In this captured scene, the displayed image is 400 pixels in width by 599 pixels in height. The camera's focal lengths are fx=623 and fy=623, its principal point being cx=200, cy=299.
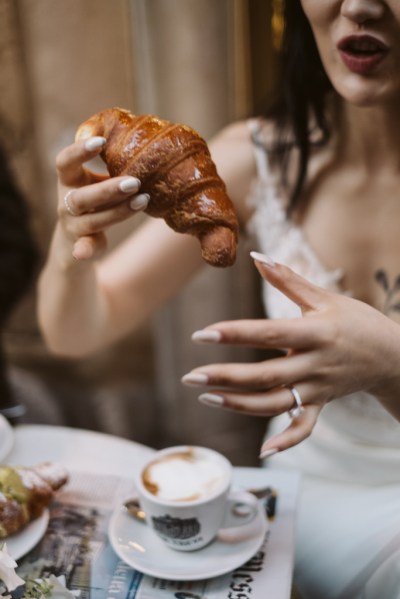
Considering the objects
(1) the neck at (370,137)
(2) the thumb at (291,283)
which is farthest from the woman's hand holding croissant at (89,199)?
(1) the neck at (370,137)

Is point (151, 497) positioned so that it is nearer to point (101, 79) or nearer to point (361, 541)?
point (361, 541)

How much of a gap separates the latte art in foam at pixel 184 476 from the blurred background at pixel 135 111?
0.63m

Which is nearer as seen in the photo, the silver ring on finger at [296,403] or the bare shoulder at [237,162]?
the silver ring on finger at [296,403]

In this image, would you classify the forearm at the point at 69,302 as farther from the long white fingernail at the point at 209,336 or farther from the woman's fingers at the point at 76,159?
the long white fingernail at the point at 209,336

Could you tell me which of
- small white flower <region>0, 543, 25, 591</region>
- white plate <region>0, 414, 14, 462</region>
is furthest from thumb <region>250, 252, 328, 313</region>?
white plate <region>0, 414, 14, 462</region>

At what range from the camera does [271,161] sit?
120 cm

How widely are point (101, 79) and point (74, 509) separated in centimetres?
109

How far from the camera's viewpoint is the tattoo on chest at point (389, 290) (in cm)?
99

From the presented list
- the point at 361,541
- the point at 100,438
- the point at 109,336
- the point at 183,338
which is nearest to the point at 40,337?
the point at 183,338

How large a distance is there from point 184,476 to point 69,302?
0.39 meters

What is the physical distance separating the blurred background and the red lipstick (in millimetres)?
582

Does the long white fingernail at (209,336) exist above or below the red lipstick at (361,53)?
below

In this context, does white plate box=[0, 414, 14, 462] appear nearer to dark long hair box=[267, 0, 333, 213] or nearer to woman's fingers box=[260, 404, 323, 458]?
woman's fingers box=[260, 404, 323, 458]

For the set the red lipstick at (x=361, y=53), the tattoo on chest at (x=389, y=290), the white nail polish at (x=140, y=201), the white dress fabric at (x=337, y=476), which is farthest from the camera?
the tattoo on chest at (x=389, y=290)
